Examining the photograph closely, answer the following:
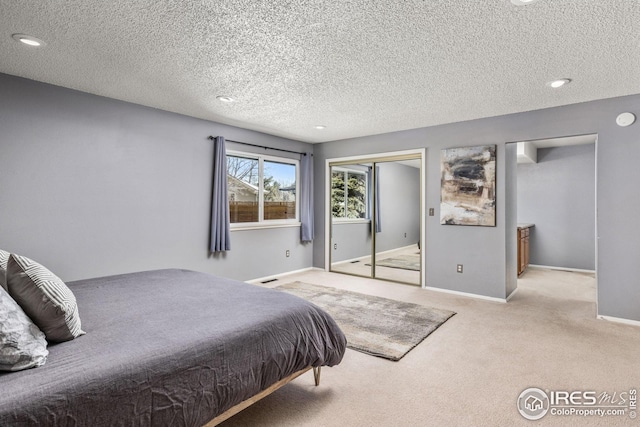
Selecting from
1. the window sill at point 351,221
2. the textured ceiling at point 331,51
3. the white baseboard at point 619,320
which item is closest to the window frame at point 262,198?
the window sill at point 351,221

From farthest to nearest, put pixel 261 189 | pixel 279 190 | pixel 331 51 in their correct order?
pixel 279 190
pixel 261 189
pixel 331 51

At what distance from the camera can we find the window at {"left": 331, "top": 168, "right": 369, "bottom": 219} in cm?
635

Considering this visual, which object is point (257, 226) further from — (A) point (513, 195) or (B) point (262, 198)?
(A) point (513, 195)

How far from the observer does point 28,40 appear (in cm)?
234

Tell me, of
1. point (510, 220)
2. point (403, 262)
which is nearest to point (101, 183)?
point (510, 220)

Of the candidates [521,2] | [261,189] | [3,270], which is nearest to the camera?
[3,270]

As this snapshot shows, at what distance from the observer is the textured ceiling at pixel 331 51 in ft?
6.48

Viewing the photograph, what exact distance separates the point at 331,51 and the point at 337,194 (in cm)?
403

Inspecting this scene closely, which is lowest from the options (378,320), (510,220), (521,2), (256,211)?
(378,320)

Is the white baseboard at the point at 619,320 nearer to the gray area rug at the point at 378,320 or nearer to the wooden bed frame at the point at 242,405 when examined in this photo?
the gray area rug at the point at 378,320

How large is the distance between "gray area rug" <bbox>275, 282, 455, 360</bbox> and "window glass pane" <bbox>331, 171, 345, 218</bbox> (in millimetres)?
2070

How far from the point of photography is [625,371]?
2428mm

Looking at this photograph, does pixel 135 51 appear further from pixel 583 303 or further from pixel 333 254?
pixel 583 303

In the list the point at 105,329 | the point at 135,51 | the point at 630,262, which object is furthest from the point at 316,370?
the point at 630,262
